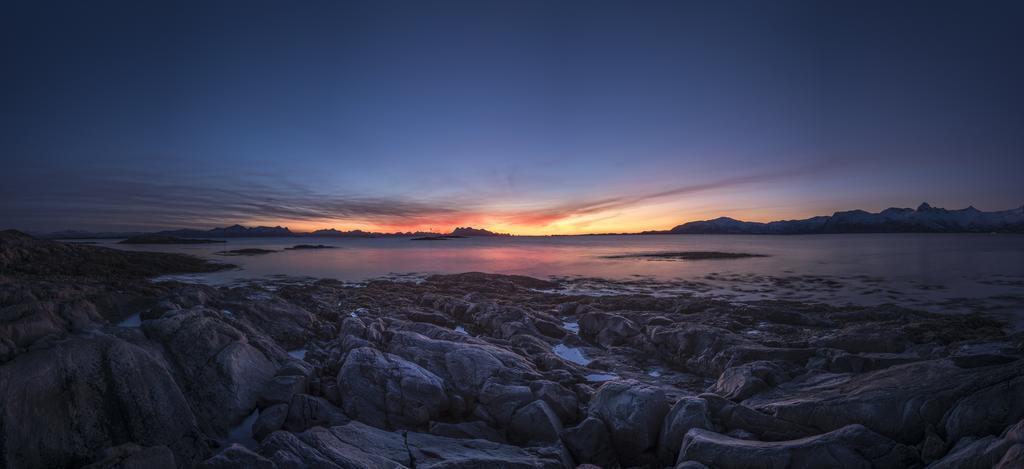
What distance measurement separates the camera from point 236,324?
11.0m

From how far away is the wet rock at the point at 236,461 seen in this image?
4678mm

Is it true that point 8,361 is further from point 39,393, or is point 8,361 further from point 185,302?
point 185,302

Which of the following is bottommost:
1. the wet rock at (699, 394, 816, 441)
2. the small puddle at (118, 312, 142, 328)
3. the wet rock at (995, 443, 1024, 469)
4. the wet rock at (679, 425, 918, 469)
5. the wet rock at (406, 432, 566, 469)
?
the wet rock at (406, 432, 566, 469)

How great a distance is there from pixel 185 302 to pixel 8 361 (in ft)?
31.0

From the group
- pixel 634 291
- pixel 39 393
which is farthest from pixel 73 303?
pixel 634 291

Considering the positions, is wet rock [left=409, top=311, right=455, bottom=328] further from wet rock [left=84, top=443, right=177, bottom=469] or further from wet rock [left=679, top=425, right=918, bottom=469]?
wet rock [left=679, top=425, right=918, bottom=469]

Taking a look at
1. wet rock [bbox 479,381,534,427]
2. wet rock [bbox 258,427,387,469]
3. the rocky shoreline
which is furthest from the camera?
wet rock [bbox 479,381,534,427]

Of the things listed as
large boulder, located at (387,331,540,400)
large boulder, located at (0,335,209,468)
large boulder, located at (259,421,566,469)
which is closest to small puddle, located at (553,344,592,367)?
large boulder, located at (387,331,540,400)

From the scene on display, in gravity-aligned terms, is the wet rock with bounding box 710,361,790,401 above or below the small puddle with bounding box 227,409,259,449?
above

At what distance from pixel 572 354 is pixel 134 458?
11.5 m

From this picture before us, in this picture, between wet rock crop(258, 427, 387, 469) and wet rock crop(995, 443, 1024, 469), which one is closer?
wet rock crop(995, 443, 1024, 469)

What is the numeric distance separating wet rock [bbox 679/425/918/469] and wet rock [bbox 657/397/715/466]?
3.36 feet

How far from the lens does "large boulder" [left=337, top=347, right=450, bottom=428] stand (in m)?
7.78

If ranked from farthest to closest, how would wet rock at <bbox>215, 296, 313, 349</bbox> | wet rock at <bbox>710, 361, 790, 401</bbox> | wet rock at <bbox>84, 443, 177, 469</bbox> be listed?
wet rock at <bbox>215, 296, 313, 349</bbox>
wet rock at <bbox>710, 361, 790, 401</bbox>
wet rock at <bbox>84, 443, 177, 469</bbox>
